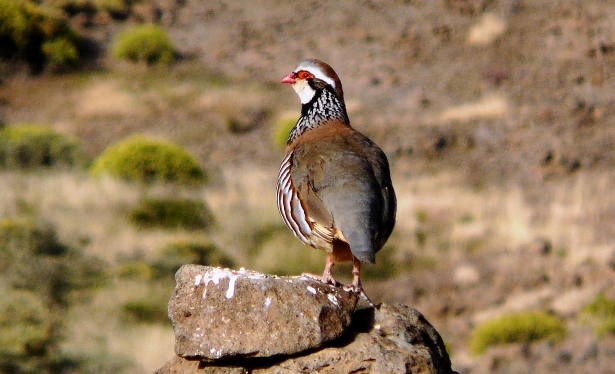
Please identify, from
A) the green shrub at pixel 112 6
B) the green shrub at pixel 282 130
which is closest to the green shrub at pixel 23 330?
the green shrub at pixel 282 130

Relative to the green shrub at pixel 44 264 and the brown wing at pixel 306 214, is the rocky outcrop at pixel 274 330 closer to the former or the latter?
the brown wing at pixel 306 214

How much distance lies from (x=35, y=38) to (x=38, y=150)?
1004 centimetres

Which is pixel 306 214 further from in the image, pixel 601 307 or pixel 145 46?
pixel 145 46

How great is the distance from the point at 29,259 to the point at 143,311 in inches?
90.4

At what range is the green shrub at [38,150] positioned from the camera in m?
26.1

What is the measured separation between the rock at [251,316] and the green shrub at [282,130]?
23314mm

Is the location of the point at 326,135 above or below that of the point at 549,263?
below

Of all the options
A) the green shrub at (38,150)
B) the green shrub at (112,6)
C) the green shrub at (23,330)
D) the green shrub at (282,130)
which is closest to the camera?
the green shrub at (23,330)

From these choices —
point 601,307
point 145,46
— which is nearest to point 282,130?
point 145,46

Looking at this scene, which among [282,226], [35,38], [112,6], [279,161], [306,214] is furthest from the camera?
[112,6]

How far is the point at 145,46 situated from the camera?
34156 mm

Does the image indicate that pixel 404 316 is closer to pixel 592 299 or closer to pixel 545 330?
pixel 545 330

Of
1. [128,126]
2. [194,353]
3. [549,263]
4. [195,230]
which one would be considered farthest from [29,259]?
[128,126]

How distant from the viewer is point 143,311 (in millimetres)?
16422
